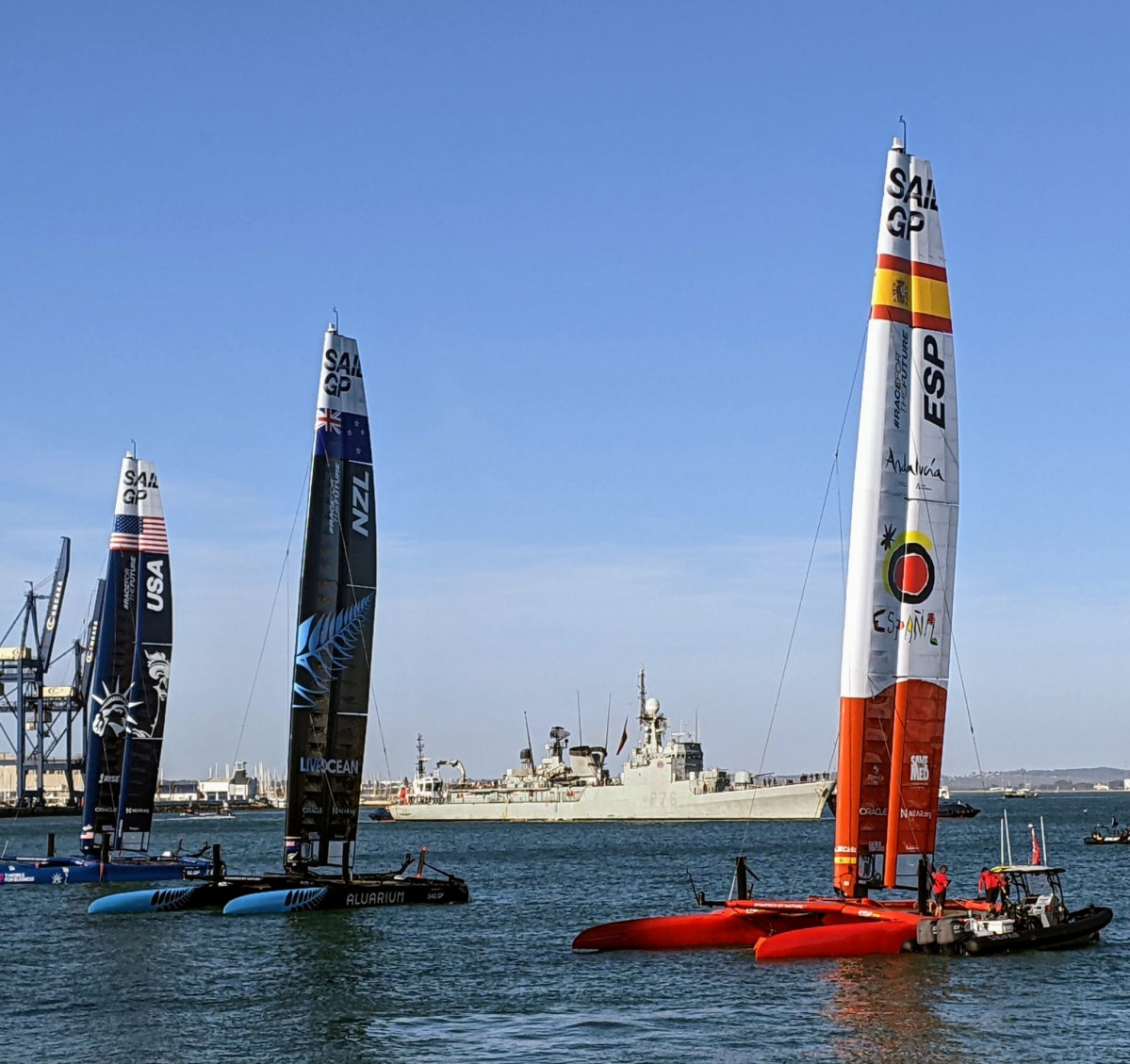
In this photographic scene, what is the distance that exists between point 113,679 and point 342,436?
14860 mm

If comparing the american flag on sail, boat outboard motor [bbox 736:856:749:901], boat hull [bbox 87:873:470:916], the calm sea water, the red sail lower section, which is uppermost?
the american flag on sail

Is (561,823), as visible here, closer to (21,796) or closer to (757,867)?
(21,796)

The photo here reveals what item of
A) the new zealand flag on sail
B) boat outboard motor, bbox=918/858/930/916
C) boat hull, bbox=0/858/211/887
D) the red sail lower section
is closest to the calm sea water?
boat outboard motor, bbox=918/858/930/916

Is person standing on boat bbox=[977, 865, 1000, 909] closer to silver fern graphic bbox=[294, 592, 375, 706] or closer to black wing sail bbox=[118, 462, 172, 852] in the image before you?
silver fern graphic bbox=[294, 592, 375, 706]

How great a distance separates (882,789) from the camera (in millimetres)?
28562

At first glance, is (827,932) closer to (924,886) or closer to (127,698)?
(924,886)

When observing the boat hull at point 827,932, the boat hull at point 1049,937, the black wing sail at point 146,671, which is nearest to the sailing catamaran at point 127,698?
the black wing sail at point 146,671

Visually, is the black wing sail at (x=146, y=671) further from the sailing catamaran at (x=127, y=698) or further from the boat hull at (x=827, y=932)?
the boat hull at (x=827, y=932)

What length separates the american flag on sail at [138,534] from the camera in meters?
48.6

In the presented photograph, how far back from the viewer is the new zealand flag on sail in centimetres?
3744

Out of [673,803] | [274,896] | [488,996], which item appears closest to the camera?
[488,996]

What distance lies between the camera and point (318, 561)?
37094mm

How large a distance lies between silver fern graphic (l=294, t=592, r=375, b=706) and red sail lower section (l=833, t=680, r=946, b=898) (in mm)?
13668

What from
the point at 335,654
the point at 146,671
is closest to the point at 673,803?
the point at 146,671
